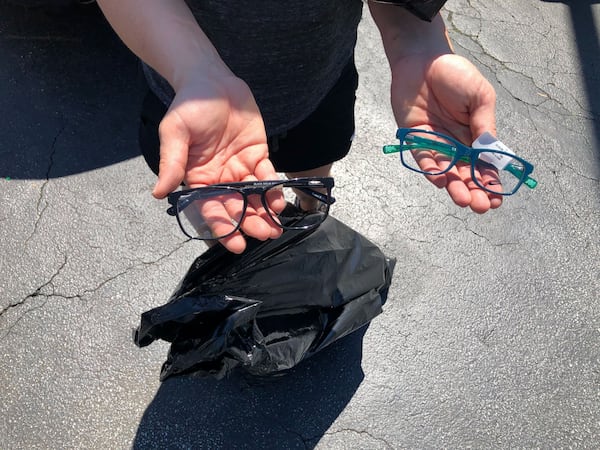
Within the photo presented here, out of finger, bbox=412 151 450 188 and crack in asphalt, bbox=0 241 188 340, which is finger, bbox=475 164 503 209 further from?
crack in asphalt, bbox=0 241 188 340

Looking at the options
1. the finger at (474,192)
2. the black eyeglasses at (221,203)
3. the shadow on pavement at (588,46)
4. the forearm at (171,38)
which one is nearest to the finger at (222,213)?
the black eyeglasses at (221,203)

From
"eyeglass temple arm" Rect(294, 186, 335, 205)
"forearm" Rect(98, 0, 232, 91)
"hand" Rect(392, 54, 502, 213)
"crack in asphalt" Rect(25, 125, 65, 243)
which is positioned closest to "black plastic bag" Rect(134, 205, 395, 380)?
"eyeglass temple arm" Rect(294, 186, 335, 205)

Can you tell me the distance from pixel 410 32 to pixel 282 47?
347 millimetres

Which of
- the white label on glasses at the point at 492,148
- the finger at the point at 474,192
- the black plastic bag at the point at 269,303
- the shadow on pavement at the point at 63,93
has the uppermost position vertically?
the white label on glasses at the point at 492,148

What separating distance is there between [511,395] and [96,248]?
5.17 feet

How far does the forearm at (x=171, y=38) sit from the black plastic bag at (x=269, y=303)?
56 cm

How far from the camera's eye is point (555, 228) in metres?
2.14

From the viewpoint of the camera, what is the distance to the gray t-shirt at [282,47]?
914 millimetres

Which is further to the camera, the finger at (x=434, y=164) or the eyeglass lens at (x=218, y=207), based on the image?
the finger at (x=434, y=164)

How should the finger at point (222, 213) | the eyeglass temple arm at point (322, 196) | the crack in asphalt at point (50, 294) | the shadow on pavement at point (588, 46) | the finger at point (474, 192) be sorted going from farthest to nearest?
the shadow on pavement at point (588, 46) < the crack in asphalt at point (50, 294) < the eyeglass temple arm at point (322, 196) < the finger at point (474, 192) < the finger at point (222, 213)

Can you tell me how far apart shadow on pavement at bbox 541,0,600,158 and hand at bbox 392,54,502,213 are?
1697 mm

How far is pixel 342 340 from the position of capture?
1770 mm

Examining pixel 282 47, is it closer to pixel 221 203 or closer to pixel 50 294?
pixel 221 203

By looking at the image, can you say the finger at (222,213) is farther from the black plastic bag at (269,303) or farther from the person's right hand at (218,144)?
the black plastic bag at (269,303)
